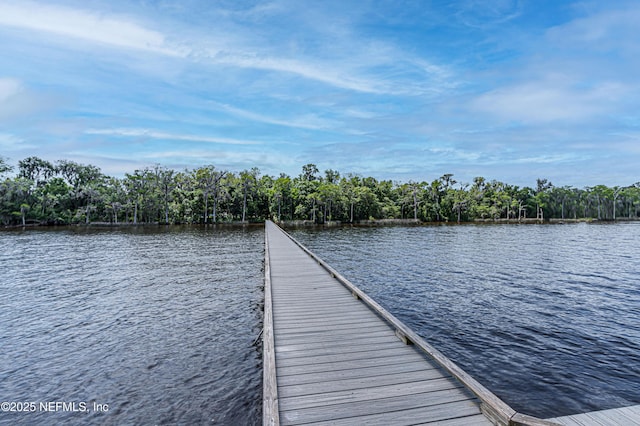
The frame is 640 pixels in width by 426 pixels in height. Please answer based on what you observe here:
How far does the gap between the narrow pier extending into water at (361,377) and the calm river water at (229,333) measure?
1214 millimetres

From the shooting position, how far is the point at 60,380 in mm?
6078

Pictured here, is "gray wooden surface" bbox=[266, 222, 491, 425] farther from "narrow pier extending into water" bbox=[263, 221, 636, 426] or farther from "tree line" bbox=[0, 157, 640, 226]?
"tree line" bbox=[0, 157, 640, 226]

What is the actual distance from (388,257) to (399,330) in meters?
15.2

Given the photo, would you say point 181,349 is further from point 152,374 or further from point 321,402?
point 321,402

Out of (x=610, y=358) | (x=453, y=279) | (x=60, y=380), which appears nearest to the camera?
(x=60, y=380)

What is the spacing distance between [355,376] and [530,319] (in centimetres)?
739

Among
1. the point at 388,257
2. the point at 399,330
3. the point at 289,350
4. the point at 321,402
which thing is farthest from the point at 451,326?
the point at 388,257

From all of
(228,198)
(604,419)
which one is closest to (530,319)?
(604,419)

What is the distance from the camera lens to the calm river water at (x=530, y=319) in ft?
19.2

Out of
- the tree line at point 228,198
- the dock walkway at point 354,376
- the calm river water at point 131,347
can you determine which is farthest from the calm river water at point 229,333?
the tree line at point 228,198

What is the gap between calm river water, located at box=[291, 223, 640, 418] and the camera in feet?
19.2

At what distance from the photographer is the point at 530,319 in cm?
927

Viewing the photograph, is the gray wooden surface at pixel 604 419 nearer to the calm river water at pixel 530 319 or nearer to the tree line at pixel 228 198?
the calm river water at pixel 530 319

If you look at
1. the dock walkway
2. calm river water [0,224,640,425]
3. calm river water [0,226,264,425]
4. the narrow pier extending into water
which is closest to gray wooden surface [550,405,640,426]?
the narrow pier extending into water
